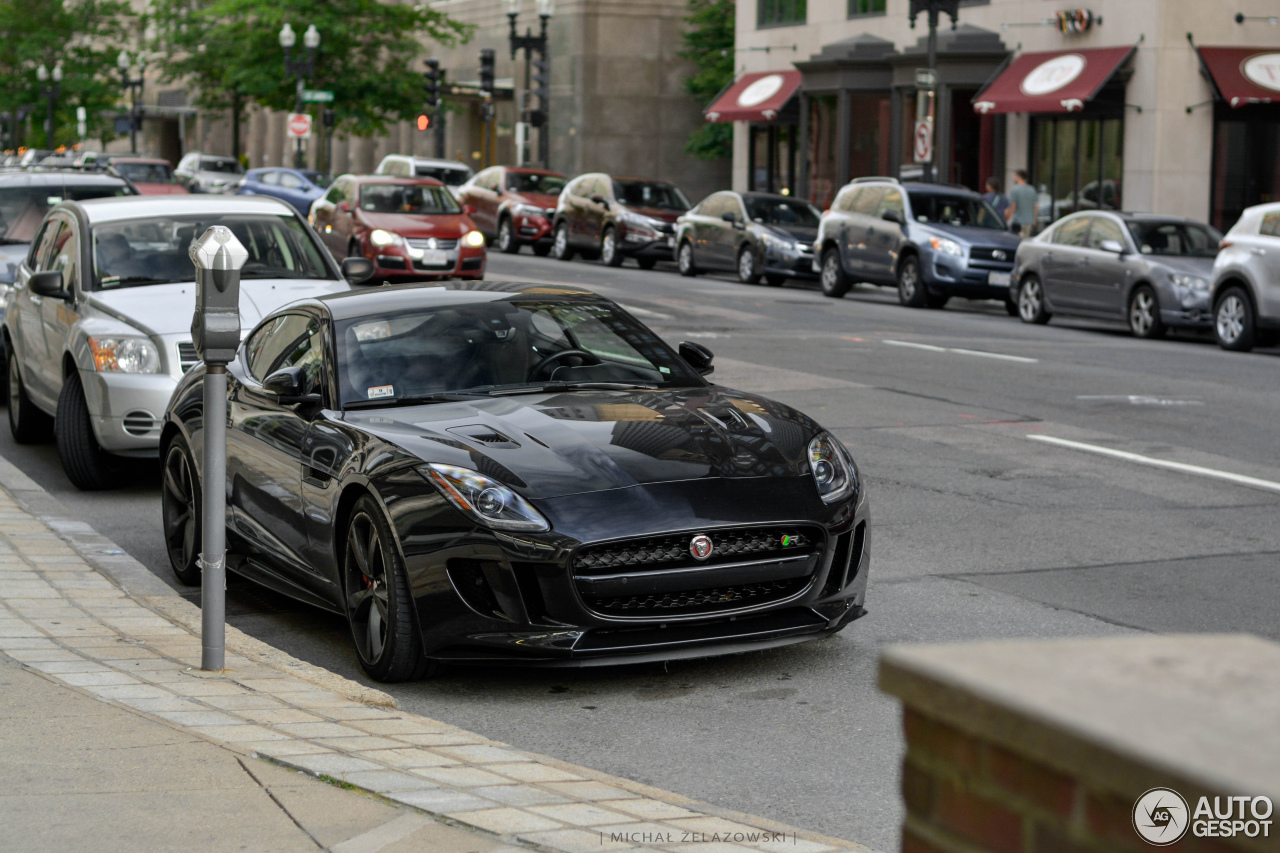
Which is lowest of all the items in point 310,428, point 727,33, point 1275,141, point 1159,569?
point 1159,569

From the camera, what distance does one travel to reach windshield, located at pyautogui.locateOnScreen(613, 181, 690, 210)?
35.2 meters

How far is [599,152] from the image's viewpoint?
56781 mm

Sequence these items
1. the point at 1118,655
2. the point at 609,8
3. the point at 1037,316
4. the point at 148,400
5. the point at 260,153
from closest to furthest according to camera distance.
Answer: the point at 1118,655, the point at 148,400, the point at 1037,316, the point at 609,8, the point at 260,153

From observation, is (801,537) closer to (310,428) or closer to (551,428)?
(551,428)

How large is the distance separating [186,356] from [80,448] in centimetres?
84

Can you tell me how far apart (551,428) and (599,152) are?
5136 cm

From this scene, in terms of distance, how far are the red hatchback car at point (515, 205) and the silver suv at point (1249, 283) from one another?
19843 millimetres

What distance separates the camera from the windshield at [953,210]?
2669 cm

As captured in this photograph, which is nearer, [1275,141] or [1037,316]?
[1037,316]

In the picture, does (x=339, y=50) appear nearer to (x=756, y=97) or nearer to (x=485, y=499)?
(x=756, y=97)

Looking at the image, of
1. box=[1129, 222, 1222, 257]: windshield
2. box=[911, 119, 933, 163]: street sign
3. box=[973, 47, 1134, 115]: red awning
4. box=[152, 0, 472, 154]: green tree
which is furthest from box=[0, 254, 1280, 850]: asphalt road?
box=[152, 0, 472, 154]: green tree

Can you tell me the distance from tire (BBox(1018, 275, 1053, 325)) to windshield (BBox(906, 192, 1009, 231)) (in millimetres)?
2951

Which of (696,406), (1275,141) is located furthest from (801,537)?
(1275,141)

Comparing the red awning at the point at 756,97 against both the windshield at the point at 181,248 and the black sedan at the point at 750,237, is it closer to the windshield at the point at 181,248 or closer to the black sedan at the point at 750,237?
the black sedan at the point at 750,237
